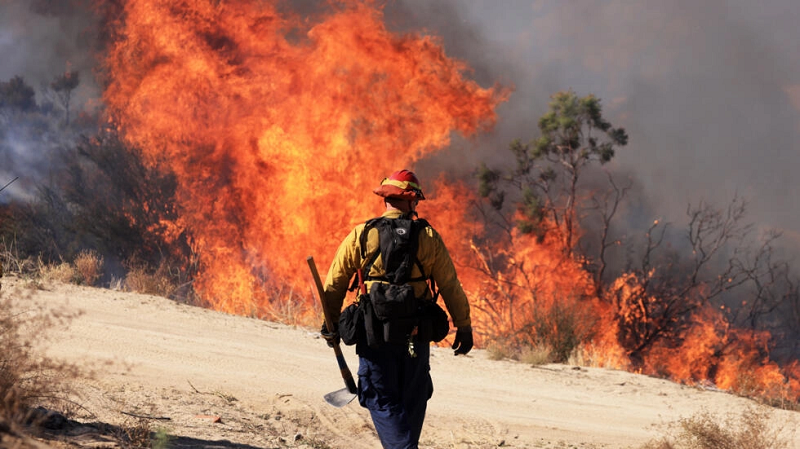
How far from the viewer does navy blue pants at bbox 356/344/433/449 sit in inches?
163

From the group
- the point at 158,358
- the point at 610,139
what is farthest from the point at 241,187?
the point at 158,358

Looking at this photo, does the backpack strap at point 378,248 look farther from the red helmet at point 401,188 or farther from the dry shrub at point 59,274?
the dry shrub at point 59,274

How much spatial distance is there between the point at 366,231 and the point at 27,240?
63.6ft

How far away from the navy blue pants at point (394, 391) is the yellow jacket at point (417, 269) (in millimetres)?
303

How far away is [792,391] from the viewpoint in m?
15.9

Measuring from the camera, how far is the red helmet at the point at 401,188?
4266mm

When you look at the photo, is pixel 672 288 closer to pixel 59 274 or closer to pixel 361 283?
pixel 59 274

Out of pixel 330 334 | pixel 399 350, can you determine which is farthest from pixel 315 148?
pixel 399 350

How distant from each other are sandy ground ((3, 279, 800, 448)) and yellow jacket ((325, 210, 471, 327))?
1397mm

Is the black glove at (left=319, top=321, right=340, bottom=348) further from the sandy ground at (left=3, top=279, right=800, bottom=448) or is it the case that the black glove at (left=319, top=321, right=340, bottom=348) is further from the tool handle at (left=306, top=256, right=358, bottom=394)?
the sandy ground at (left=3, top=279, right=800, bottom=448)

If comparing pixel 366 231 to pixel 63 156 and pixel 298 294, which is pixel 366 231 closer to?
pixel 298 294

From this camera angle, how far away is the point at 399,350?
4.22m

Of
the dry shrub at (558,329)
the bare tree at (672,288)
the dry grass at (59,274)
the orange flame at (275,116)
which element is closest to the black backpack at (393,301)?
the dry shrub at (558,329)

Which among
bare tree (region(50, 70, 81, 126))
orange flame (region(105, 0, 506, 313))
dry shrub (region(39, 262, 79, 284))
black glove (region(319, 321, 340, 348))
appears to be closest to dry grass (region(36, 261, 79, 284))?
dry shrub (region(39, 262, 79, 284))
